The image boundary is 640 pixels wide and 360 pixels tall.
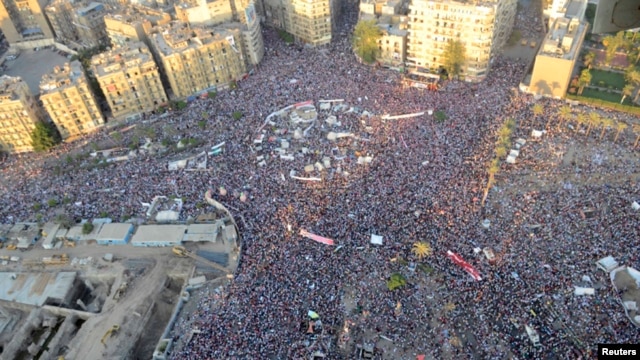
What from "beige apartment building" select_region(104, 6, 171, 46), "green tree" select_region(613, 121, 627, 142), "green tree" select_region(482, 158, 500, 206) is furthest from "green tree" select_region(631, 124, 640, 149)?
"beige apartment building" select_region(104, 6, 171, 46)

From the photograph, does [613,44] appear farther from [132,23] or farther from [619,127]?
[132,23]

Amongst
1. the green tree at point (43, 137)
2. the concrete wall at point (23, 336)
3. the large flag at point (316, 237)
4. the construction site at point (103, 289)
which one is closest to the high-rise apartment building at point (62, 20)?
the green tree at point (43, 137)

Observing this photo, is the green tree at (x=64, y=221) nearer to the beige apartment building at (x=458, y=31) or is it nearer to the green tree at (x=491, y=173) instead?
the green tree at (x=491, y=173)

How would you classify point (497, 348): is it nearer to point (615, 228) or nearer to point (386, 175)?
point (615, 228)

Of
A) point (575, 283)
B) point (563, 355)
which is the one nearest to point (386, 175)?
point (575, 283)

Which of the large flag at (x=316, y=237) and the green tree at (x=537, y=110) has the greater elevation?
the green tree at (x=537, y=110)

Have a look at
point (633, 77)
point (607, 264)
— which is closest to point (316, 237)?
point (607, 264)
